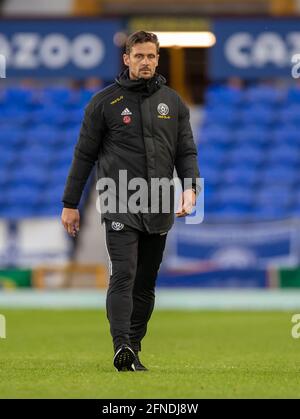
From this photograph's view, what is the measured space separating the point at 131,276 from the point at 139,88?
4.22ft

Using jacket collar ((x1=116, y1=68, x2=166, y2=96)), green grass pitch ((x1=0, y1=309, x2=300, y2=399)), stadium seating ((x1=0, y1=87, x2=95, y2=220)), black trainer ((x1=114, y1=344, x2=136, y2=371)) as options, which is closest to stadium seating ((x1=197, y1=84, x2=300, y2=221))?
stadium seating ((x1=0, y1=87, x2=95, y2=220))

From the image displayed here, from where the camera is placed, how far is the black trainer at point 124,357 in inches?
352

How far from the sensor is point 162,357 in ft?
36.0

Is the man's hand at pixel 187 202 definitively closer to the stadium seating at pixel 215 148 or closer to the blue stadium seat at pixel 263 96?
the stadium seating at pixel 215 148

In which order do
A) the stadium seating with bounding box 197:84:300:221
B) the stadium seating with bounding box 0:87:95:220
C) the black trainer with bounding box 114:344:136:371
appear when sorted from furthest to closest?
the stadium seating with bounding box 0:87:95:220, the stadium seating with bounding box 197:84:300:221, the black trainer with bounding box 114:344:136:371

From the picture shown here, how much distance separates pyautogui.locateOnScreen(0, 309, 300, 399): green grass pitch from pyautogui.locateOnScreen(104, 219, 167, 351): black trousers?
0.31 metres

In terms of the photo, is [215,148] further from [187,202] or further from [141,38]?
[141,38]

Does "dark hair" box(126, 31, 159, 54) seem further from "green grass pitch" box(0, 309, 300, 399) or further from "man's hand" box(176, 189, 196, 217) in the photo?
"green grass pitch" box(0, 309, 300, 399)

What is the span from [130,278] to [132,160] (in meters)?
0.80

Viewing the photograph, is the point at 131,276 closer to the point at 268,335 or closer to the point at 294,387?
the point at 294,387

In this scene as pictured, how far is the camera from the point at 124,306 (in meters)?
9.02

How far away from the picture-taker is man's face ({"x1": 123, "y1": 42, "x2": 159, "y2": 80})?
9.06 metres

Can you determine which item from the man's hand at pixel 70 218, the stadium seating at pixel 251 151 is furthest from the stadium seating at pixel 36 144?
the man's hand at pixel 70 218

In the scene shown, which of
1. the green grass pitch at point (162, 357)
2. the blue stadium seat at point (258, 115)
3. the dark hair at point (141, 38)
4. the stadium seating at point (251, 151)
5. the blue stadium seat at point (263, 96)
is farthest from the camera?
the blue stadium seat at point (263, 96)
